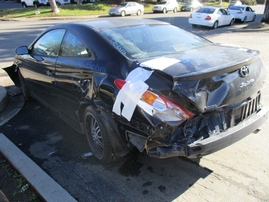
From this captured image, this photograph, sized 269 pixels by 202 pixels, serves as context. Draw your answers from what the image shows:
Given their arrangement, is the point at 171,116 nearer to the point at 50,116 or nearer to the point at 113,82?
the point at 113,82

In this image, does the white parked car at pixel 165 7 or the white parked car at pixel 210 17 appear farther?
the white parked car at pixel 165 7

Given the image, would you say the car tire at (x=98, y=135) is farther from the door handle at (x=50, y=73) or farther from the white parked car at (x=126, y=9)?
the white parked car at (x=126, y=9)

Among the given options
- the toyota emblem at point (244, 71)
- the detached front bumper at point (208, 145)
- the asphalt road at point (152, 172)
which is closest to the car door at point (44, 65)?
the asphalt road at point (152, 172)

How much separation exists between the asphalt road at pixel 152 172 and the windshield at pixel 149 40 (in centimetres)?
138

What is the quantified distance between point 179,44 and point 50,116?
2.77 metres

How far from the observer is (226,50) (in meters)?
3.30

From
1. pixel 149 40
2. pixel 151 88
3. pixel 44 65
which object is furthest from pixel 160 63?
pixel 44 65

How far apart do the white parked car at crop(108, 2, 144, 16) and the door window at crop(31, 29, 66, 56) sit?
75.6ft

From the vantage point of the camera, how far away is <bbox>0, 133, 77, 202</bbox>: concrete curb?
9.11 feet

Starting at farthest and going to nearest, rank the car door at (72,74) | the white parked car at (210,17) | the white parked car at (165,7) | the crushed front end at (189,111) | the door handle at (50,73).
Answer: the white parked car at (165,7)
the white parked car at (210,17)
the door handle at (50,73)
the car door at (72,74)
the crushed front end at (189,111)

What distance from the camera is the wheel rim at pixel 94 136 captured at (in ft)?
10.9

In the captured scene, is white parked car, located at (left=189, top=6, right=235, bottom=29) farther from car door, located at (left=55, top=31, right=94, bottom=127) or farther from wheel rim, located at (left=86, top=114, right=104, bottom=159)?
wheel rim, located at (left=86, top=114, right=104, bottom=159)

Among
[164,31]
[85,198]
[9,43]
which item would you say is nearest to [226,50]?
[164,31]

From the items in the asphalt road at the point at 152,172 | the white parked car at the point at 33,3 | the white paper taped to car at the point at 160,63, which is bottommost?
the asphalt road at the point at 152,172
